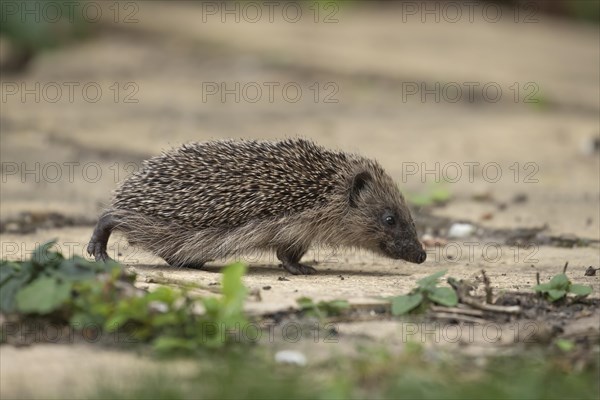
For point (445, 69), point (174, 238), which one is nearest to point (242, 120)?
point (445, 69)

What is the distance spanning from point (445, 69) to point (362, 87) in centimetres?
161

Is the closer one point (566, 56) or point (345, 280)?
point (345, 280)

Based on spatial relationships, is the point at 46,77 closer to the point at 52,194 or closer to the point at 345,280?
the point at 52,194

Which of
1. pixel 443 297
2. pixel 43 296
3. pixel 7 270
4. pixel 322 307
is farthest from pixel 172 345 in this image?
pixel 443 297

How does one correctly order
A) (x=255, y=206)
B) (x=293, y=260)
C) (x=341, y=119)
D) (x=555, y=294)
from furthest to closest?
(x=341, y=119) → (x=293, y=260) → (x=255, y=206) → (x=555, y=294)

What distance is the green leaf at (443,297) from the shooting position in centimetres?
660

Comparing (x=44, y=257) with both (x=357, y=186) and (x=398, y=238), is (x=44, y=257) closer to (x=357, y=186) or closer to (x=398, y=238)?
(x=357, y=186)

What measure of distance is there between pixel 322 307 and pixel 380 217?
2324 millimetres

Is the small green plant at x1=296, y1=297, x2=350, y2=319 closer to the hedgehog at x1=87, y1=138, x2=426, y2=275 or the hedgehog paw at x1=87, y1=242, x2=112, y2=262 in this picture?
the hedgehog at x1=87, y1=138, x2=426, y2=275

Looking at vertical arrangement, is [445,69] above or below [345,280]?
above

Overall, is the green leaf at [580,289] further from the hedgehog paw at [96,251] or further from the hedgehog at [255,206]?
the hedgehog paw at [96,251]

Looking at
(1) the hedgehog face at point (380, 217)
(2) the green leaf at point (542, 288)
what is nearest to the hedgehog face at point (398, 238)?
(1) the hedgehog face at point (380, 217)

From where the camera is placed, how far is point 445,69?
18406 millimetres

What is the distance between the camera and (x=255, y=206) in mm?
8312
